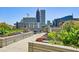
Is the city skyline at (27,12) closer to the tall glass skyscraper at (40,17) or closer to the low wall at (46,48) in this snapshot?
the tall glass skyscraper at (40,17)

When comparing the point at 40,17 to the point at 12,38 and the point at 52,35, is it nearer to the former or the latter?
the point at 52,35

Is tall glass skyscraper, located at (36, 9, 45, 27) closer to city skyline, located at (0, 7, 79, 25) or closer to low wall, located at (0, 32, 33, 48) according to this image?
city skyline, located at (0, 7, 79, 25)

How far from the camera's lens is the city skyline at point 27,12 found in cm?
384

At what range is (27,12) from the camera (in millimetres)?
3881

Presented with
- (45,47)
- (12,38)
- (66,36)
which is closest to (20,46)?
(12,38)

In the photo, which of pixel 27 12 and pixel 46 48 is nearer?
pixel 46 48

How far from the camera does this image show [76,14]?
3.84 meters

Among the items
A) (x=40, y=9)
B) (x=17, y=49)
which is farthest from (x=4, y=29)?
(x=40, y=9)

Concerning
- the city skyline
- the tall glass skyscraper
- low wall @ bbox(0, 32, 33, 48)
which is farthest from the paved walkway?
the city skyline

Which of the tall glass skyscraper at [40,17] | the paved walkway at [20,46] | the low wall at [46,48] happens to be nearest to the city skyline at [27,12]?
the tall glass skyscraper at [40,17]

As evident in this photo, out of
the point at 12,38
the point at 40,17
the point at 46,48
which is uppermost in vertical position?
the point at 40,17

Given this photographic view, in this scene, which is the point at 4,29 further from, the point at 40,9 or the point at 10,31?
the point at 40,9

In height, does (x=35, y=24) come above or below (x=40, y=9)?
below

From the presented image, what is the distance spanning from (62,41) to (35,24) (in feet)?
1.74
